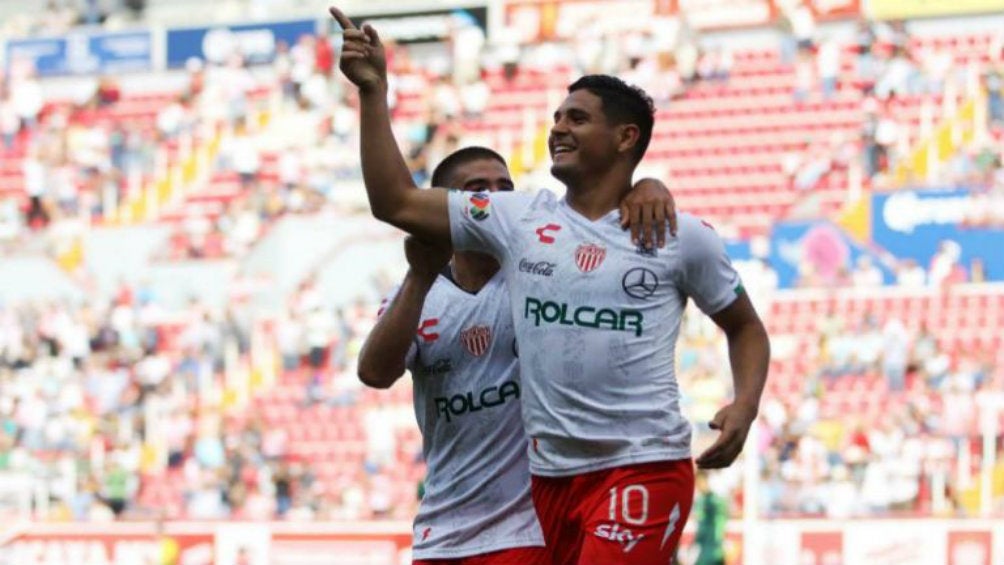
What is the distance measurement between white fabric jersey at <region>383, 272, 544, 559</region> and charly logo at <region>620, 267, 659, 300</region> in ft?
2.14

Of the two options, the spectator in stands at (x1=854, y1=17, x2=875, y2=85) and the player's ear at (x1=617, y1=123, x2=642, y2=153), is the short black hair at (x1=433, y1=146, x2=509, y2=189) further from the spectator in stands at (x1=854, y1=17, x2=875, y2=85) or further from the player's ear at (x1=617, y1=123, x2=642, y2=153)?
the spectator in stands at (x1=854, y1=17, x2=875, y2=85)

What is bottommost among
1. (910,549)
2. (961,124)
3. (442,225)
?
(910,549)

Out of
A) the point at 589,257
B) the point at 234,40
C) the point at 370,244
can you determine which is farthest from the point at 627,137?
the point at 234,40

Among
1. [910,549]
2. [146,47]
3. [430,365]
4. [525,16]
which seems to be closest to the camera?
[430,365]

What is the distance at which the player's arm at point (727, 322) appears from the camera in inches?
213

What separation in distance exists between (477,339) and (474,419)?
240mm

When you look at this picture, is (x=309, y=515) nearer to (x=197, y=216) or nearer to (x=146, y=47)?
(x=197, y=216)

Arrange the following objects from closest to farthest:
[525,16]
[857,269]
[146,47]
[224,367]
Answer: [857,269] → [224,367] → [525,16] → [146,47]

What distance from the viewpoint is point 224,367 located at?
24.4 metres

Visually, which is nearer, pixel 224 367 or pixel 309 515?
pixel 309 515

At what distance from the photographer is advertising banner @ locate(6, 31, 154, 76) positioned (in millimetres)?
29625

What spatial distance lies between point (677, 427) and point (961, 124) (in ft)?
60.6

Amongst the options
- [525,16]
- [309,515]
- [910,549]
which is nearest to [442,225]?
[910,549]

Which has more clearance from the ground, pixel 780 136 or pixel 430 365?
pixel 780 136
